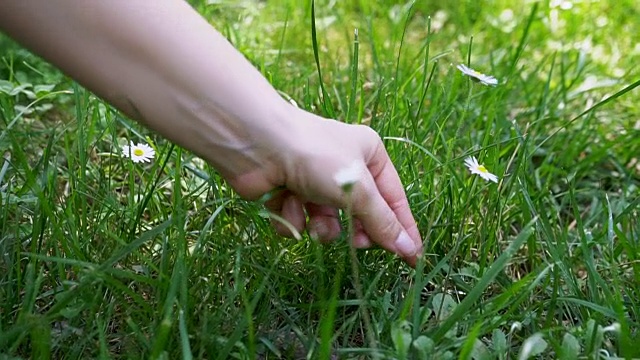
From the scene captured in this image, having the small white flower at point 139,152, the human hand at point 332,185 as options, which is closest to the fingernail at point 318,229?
the human hand at point 332,185

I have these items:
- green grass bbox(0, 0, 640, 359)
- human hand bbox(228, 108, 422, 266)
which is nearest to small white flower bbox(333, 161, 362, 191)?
human hand bbox(228, 108, 422, 266)

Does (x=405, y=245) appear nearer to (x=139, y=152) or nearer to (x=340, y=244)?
(x=340, y=244)

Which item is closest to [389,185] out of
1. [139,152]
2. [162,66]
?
[162,66]

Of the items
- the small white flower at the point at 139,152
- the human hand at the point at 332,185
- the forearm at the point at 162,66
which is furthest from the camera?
the small white flower at the point at 139,152

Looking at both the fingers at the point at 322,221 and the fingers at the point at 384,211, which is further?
the fingers at the point at 322,221

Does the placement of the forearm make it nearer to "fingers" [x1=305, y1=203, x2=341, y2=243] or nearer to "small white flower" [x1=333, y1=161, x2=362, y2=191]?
"small white flower" [x1=333, y1=161, x2=362, y2=191]

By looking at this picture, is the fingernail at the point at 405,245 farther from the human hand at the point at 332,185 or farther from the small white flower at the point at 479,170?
the small white flower at the point at 479,170

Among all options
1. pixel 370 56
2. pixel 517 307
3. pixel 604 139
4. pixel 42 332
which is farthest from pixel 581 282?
pixel 370 56
